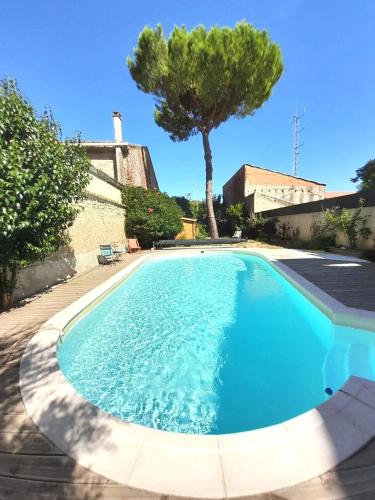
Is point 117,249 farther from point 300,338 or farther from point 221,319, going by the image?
point 300,338

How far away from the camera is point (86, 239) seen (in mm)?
9531

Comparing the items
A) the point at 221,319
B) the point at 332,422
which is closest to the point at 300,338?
the point at 221,319

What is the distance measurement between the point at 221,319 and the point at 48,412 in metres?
3.69

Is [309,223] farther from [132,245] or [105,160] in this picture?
[105,160]

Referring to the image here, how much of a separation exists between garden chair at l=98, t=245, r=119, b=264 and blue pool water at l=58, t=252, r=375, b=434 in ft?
13.8

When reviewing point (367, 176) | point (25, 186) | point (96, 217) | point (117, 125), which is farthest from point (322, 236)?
point (367, 176)

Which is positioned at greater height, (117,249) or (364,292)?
(117,249)

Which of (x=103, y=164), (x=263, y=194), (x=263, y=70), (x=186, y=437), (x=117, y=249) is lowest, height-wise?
(x=186, y=437)

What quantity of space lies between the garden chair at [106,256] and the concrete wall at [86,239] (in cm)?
26

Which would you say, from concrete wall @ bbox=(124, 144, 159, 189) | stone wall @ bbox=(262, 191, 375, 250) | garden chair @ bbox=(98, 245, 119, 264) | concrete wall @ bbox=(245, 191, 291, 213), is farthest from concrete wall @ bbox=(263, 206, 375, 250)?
garden chair @ bbox=(98, 245, 119, 264)

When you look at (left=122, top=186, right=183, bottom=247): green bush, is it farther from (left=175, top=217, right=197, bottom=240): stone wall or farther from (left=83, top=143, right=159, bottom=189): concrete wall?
(left=175, top=217, right=197, bottom=240): stone wall

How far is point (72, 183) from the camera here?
6215 millimetres

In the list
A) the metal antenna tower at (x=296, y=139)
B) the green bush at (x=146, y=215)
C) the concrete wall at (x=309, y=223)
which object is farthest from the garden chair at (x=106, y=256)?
the metal antenna tower at (x=296, y=139)

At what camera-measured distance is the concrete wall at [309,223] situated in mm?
9328
